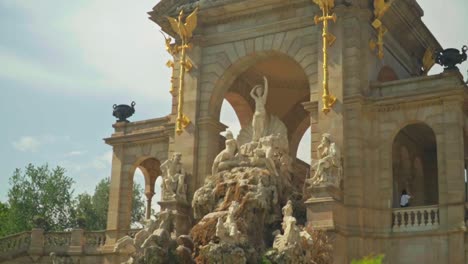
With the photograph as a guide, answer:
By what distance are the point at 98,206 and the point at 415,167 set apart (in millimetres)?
28073

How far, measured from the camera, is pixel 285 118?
120 ft

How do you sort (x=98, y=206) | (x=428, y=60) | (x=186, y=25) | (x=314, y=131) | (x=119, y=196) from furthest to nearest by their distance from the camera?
(x=98, y=206) → (x=428, y=60) → (x=119, y=196) → (x=186, y=25) → (x=314, y=131)

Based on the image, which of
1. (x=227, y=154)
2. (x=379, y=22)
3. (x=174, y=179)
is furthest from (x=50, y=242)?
(x=379, y=22)

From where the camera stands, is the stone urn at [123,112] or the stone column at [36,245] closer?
the stone column at [36,245]

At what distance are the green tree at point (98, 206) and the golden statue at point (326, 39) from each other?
27994 millimetres

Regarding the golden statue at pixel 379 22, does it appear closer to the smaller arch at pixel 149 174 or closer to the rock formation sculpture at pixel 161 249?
the rock formation sculpture at pixel 161 249

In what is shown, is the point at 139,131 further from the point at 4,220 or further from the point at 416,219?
the point at 4,220

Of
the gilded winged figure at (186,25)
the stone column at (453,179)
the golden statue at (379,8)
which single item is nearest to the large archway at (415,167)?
the golden statue at (379,8)

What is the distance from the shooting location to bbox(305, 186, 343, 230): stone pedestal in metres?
25.5

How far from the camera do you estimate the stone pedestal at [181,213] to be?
2908 cm

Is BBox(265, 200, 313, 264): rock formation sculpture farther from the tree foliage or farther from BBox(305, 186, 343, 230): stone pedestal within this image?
the tree foliage

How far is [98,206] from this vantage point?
55.5 m

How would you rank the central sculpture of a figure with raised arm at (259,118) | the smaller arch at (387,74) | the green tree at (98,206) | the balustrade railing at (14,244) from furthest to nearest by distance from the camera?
1. the green tree at (98,206)
2. the balustrade railing at (14,244)
3. the smaller arch at (387,74)
4. the central sculpture of a figure with raised arm at (259,118)

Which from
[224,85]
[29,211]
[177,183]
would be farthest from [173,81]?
[29,211]
